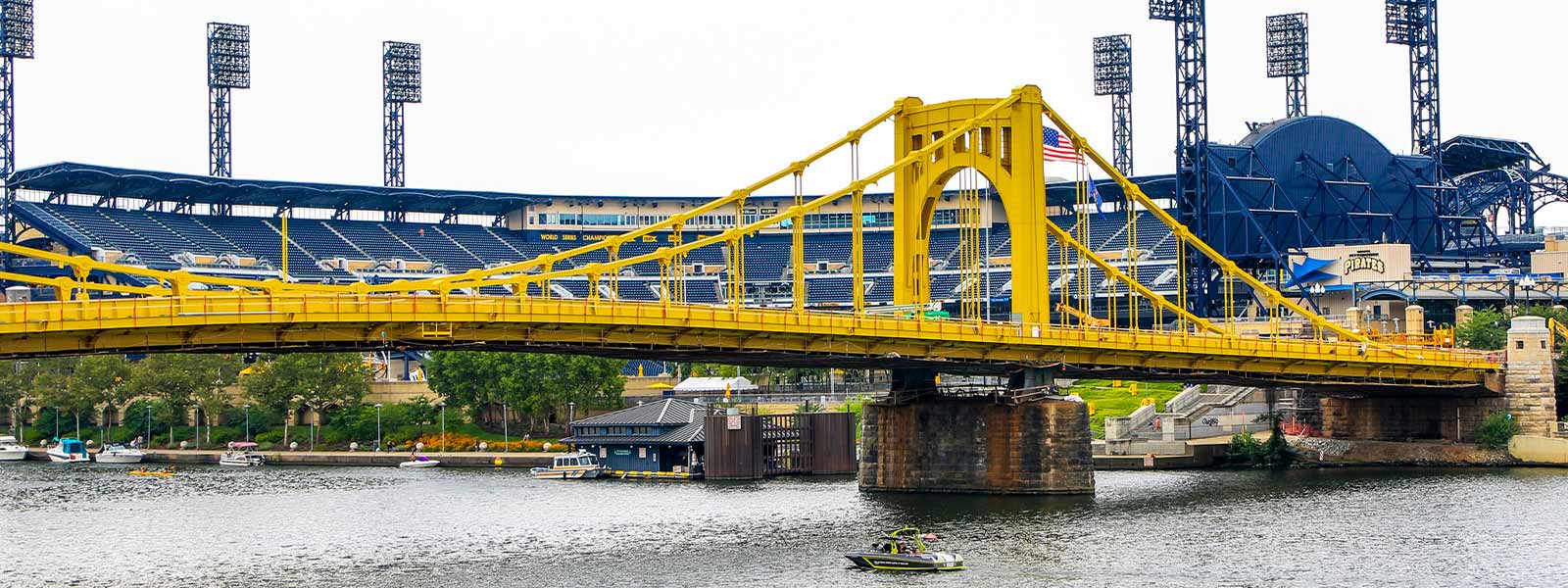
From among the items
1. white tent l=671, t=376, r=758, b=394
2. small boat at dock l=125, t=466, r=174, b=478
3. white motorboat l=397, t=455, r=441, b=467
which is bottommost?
small boat at dock l=125, t=466, r=174, b=478

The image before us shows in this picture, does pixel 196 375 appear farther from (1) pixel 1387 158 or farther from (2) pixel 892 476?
(1) pixel 1387 158

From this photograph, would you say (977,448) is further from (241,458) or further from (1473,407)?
(241,458)

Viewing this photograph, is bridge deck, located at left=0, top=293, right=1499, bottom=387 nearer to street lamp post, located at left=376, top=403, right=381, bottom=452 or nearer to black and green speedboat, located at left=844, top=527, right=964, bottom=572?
black and green speedboat, located at left=844, top=527, right=964, bottom=572

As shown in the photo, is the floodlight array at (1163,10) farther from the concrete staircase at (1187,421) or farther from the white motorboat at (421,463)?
the white motorboat at (421,463)

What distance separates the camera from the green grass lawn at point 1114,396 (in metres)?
144

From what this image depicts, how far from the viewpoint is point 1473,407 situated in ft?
411

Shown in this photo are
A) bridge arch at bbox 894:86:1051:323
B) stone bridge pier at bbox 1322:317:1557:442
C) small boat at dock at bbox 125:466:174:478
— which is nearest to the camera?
bridge arch at bbox 894:86:1051:323

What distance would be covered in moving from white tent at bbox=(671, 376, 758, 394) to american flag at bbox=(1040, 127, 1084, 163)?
49387mm

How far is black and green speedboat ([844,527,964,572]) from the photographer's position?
75.1 meters

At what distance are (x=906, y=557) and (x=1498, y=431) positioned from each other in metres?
59.3

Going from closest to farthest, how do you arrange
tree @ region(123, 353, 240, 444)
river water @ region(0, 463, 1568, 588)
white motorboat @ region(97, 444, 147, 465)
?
river water @ region(0, 463, 1568, 588) < white motorboat @ region(97, 444, 147, 465) < tree @ region(123, 353, 240, 444)

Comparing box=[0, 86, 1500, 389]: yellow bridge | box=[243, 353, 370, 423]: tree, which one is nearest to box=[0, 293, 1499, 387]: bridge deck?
box=[0, 86, 1500, 389]: yellow bridge

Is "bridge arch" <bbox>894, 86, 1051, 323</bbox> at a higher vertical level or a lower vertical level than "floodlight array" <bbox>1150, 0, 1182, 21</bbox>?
lower

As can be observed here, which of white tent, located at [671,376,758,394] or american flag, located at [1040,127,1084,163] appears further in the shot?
white tent, located at [671,376,758,394]
